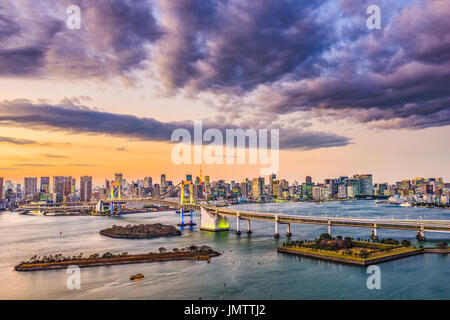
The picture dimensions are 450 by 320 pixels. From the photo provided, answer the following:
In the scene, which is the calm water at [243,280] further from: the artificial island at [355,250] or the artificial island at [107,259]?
the artificial island at [107,259]

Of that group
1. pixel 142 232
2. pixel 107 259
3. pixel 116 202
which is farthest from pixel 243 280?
pixel 116 202

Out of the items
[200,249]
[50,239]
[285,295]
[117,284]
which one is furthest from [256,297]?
[50,239]

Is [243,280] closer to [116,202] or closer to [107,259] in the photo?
[107,259]

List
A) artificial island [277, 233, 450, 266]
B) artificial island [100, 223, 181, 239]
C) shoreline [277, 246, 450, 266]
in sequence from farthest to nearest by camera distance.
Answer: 1. artificial island [100, 223, 181, 239]
2. artificial island [277, 233, 450, 266]
3. shoreline [277, 246, 450, 266]

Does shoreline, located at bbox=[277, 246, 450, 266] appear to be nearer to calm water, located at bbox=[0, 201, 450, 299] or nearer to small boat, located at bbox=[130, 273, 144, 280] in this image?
calm water, located at bbox=[0, 201, 450, 299]

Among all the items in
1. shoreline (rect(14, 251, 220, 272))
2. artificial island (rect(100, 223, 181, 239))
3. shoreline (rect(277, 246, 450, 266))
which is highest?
shoreline (rect(277, 246, 450, 266))

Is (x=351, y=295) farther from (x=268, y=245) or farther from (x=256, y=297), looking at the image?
(x=268, y=245)

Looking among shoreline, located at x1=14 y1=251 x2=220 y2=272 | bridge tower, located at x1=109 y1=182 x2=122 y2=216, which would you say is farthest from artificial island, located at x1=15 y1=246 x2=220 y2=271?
bridge tower, located at x1=109 y1=182 x2=122 y2=216
